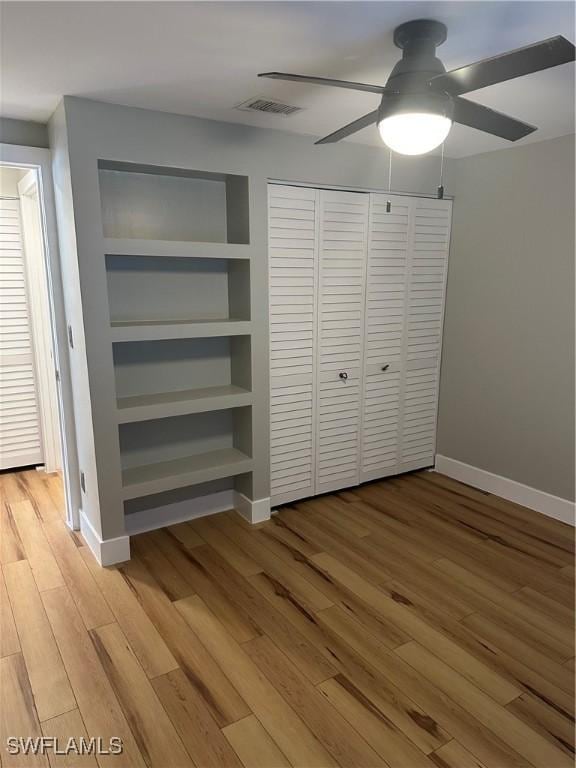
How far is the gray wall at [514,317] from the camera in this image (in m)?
3.14

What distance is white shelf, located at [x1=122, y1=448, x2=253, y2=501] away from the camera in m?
2.85

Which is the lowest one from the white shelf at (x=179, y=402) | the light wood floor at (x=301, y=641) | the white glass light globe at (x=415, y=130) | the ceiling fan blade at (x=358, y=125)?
the light wood floor at (x=301, y=641)

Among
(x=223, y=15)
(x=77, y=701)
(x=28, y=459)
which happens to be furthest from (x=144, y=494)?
(x=223, y=15)

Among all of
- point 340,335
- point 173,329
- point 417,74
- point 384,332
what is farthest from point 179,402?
point 417,74

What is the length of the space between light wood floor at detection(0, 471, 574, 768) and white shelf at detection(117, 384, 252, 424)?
0.79 metres

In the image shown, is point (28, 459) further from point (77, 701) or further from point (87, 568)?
point (77, 701)

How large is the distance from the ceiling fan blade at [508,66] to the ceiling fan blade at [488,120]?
13 cm

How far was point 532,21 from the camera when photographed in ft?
5.39

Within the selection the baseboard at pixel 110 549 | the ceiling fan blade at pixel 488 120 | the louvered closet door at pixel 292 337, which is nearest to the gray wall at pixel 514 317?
the louvered closet door at pixel 292 337

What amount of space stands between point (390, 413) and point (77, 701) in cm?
264

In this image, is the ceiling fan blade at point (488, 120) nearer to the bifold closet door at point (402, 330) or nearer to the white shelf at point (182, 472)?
the bifold closet door at point (402, 330)

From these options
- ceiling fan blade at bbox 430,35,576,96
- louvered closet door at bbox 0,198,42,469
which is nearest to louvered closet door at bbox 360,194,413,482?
ceiling fan blade at bbox 430,35,576,96

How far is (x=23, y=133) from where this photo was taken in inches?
106

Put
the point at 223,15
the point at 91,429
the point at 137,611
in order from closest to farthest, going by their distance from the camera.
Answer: the point at 223,15 → the point at 137,611 → the point at 91,429
